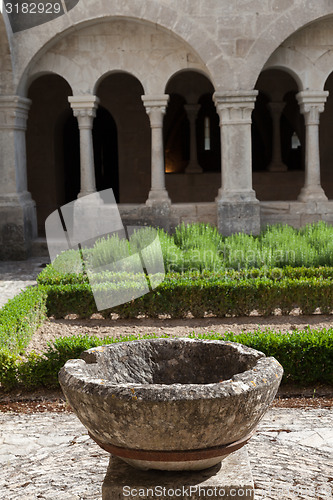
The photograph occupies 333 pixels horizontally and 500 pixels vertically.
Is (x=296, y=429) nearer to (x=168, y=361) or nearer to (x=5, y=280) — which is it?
(x=168, y=361)

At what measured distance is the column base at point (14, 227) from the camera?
36.3 feet

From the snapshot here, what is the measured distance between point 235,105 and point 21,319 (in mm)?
6322

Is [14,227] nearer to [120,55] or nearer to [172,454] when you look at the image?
[120,55]

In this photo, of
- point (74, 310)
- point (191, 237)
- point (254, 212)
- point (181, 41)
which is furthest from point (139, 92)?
point (74, 310)

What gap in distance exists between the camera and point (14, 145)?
11.1 m

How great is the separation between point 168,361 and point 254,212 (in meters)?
7.79

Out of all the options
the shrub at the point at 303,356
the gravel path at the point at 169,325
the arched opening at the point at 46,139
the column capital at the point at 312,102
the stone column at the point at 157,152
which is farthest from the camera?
the arched opening at the point at 46,139

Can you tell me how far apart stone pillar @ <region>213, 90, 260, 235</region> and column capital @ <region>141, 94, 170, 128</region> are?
3.27 ft

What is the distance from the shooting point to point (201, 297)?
7.09 metres
